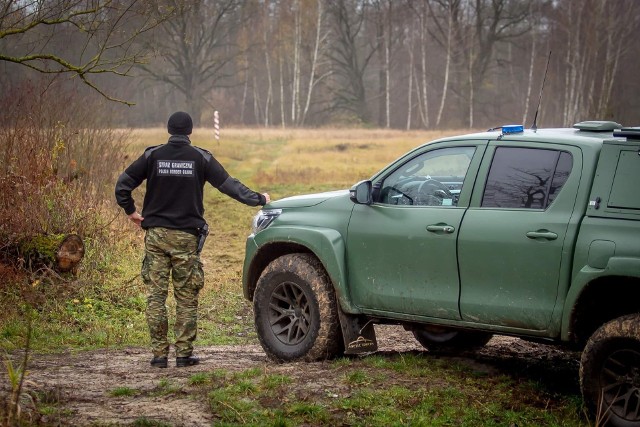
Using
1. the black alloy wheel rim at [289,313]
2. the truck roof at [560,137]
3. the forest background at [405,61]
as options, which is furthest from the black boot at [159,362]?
the forest background at [405,61]

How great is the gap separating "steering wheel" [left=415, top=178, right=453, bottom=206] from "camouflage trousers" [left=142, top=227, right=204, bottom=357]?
1.93 meters

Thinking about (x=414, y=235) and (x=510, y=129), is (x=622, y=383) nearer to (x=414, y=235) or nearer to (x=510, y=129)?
(x=414, y=235)

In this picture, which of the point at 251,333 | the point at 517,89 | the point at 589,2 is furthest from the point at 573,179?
the point at 517,89

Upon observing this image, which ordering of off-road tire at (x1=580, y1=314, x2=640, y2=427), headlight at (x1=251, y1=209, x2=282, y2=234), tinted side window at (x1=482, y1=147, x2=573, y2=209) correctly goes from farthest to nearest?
1. headlight at (x1=251, y1=209, x2=282, y2=234)
2. tinted side window at (x1=482, y1=147, x2=573, y2=209)
3. off-road tire at (x1=580, y1=314, x2=640, y2=427)

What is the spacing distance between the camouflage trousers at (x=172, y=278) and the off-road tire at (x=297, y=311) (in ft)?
1.82

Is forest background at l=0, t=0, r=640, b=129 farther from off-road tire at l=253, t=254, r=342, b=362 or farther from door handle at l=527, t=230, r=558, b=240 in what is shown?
door handle at l=527, t=230, r=558, b=240

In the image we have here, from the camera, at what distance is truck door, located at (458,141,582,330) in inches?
245

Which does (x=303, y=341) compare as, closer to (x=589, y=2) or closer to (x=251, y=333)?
(x=251, y=333)

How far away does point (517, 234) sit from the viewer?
636 centimetres

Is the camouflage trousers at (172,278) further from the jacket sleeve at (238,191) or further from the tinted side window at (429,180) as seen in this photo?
the tinted side window at (429,180)

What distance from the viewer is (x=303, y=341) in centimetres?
768

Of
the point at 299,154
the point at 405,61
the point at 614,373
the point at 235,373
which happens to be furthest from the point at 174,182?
the point at 405,61

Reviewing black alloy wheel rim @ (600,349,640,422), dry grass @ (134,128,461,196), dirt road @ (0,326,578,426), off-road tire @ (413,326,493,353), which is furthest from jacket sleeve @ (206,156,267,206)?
dry grass @ (134,128,461,196)

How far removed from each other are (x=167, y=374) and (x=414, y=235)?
2.20m
